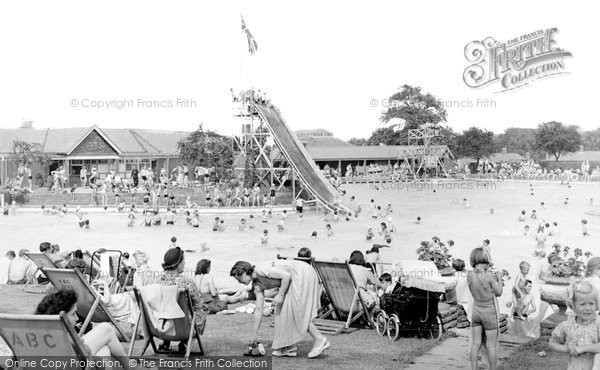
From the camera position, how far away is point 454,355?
7016 millimetres

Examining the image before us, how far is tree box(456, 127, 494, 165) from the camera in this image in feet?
269

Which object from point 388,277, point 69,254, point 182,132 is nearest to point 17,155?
point 182,132

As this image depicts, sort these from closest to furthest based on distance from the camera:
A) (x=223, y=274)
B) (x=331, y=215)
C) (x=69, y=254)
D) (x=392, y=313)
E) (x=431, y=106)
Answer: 1. (x=392, y=313)
2. (x=69, y=254)
3. (x=223, y=274)
4. (x=331, y=215)
5. (x=431, y=106)

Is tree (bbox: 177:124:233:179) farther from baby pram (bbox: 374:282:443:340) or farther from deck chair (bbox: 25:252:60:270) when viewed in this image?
baby pram (bbox: 374:282:443:340)

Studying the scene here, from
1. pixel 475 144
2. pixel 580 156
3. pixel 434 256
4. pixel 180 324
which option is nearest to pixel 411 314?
pixel 434 256

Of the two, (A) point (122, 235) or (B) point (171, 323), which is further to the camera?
(A) point (122, 235)

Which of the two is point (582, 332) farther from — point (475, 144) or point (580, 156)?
point (580, 156)

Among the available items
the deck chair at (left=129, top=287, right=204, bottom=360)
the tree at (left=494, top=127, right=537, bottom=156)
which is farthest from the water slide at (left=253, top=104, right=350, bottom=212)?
the tree at (left=494, top=127, right=537, bottom=156)

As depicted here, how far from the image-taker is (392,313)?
778 cm

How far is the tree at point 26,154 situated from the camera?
4156cm

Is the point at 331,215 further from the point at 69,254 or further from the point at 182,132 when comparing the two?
the point at 182,132

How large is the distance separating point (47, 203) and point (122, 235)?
11573 millimetres

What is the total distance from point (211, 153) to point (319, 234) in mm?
18086

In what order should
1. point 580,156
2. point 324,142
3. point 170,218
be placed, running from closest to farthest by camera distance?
point 170,218 → point 324,142 → point 580,156
